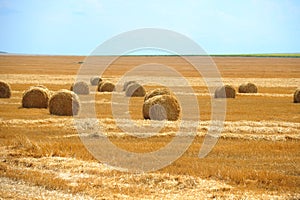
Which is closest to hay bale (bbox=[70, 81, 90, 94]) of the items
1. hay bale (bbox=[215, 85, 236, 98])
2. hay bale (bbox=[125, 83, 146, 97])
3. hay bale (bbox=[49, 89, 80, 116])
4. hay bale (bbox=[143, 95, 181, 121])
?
hay bale (bbox=[125, 83, 146, 97])

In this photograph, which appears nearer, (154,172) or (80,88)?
(154,172)

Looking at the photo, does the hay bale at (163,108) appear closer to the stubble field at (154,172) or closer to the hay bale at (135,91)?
the stubble field at (154,172)

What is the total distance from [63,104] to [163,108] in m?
5.90

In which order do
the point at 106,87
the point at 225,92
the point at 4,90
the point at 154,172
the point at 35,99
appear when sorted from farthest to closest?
the point at 106,87
the point at 225,92
the point at 4,90
the point at 35,99
the point at 154,172

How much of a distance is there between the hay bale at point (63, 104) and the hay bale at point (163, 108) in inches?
183

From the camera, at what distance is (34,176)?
1260cm

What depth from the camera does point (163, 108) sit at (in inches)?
930

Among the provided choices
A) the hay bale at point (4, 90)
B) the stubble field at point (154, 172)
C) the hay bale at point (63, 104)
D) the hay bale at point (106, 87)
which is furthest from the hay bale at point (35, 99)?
the hay bale at point (106, 87)

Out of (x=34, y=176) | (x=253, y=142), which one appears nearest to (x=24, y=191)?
(x=34, y=176)

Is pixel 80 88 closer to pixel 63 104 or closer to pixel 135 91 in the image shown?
pixel 135 91

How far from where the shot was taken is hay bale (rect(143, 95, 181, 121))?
23516 millimetres

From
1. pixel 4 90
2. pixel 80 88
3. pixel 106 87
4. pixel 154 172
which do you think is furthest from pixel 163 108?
pixel 106 87

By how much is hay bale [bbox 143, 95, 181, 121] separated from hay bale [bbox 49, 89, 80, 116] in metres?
4.66

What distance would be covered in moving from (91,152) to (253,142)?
6479 millimetres
